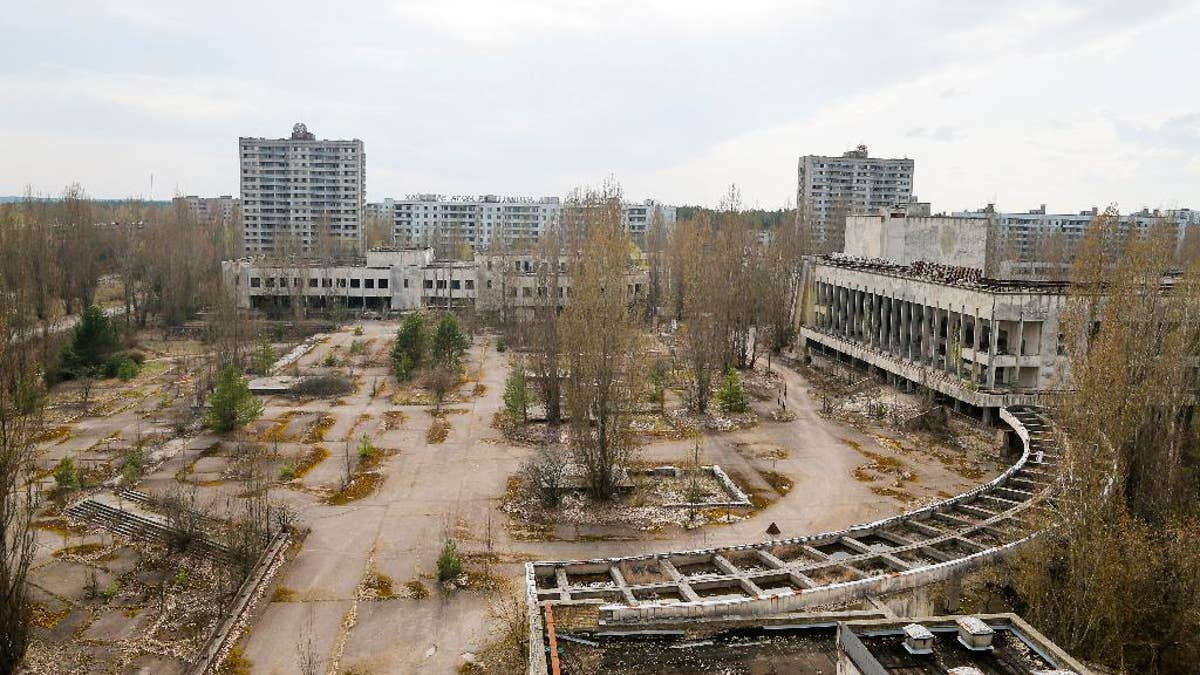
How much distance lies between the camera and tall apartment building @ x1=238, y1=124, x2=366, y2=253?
3794 inches

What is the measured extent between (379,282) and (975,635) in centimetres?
6005

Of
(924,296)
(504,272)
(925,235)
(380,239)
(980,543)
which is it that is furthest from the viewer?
(380,239)

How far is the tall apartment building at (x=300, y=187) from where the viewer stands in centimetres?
9638

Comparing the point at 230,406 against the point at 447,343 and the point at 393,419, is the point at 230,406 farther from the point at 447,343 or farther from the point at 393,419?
the point at 447,343

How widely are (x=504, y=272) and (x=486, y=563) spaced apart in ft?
126

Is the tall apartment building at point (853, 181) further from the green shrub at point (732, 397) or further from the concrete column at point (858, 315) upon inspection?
the green shrub at point (732, 397)

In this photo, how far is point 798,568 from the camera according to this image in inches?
666

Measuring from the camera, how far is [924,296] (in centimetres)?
3572

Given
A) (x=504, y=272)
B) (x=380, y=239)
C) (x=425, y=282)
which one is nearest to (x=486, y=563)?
(x=504, y=272)

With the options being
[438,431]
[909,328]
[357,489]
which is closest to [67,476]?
[357,489]

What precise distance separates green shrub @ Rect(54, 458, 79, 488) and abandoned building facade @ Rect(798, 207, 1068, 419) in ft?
83.9

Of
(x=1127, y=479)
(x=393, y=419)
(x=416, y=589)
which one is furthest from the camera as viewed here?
A: (x=393, y=419)

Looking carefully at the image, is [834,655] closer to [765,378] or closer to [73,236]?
[765,378]

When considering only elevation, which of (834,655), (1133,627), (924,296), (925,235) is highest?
(925,235)
